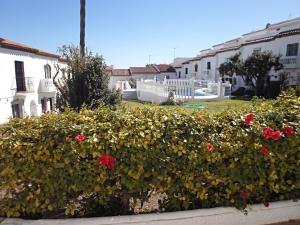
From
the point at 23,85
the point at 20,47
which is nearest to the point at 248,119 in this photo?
the point at 20,47

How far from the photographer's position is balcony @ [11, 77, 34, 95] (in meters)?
18.4

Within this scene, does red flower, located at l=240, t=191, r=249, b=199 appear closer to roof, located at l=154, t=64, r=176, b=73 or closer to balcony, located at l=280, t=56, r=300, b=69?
balcony, located at l=280, t=56, r=300, b=69

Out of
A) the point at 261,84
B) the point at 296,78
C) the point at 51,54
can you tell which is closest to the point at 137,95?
the point at 51,54

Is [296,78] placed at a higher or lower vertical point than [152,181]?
higher

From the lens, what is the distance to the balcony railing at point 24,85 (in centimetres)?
1880

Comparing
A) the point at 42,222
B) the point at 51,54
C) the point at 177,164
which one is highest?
the point at 51,54

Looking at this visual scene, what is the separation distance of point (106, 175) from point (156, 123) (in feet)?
2.84

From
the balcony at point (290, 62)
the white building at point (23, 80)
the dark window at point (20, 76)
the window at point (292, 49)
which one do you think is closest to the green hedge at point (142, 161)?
the white building at point (23, 80)

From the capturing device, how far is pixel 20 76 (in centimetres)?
1934

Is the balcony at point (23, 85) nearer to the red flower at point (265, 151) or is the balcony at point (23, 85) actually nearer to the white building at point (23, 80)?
the white building at point (23, 80)

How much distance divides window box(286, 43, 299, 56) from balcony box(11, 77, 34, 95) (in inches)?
996

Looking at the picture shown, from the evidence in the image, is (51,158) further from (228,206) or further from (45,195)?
(228,206)

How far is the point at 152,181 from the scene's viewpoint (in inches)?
106

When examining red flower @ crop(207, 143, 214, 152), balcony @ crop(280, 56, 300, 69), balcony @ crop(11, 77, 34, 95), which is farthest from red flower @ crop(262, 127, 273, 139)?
balcony @ crop(280, 56, 300, 69)
